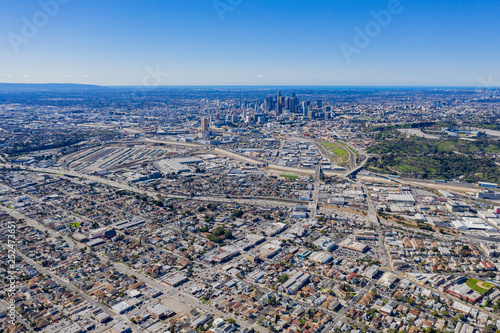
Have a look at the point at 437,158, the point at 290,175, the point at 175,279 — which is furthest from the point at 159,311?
the point at 437,158

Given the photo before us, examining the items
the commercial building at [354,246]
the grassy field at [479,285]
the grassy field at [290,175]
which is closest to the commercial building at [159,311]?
the commercial building at [354,246]

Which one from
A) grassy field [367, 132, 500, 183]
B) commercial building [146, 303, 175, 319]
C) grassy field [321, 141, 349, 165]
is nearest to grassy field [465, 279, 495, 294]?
commercial building [146, 303, 175, 319]

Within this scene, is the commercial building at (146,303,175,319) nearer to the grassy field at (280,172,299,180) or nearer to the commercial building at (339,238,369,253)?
the commercial building at (339,238,369,253)

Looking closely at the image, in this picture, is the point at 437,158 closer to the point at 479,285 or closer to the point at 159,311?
the point at 479,285

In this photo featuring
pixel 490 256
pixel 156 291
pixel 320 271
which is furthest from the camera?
pixel 490 256

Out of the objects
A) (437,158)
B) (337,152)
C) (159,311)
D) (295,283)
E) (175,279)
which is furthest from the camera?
(337,152)

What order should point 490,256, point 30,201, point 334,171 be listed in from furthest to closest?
1. point 334,171
2. point 30,201
3. point 490,256

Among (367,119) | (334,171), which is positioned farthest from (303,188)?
(367,119)

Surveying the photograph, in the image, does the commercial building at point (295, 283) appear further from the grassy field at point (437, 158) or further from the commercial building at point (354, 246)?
the grassy field at point (437, 158)

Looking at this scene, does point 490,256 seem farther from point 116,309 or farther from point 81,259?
point 81,259
